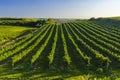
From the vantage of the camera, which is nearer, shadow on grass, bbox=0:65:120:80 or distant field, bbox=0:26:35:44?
shadow on grass, bbox=0:65:120:80

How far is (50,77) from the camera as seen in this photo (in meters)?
26.9

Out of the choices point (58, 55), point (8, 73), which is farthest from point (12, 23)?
point (8, 73)

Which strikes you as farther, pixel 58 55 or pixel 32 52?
pixel 32 52

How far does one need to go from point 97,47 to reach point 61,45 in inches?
264

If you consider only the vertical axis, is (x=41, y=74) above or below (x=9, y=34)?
above

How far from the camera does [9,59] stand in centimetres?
→ 3525

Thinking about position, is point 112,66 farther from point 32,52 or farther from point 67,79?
point 32,52

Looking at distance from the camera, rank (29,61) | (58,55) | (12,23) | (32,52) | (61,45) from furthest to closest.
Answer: (12,23) → (61,45) → (32,52) → (58,55) → (29,61)

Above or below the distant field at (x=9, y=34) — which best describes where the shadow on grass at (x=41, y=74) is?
above

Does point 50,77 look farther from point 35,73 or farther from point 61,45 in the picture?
point 61,45

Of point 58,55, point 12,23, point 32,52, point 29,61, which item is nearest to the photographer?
point 29,61

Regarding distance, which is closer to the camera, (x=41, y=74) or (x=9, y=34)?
(x=41, y=74)

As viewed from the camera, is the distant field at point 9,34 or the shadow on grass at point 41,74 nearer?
the shadow on grass at point 41,74

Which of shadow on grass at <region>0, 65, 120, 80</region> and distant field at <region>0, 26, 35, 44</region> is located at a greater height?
shadow on grass at <region>0, 65, 120, 80</region>
